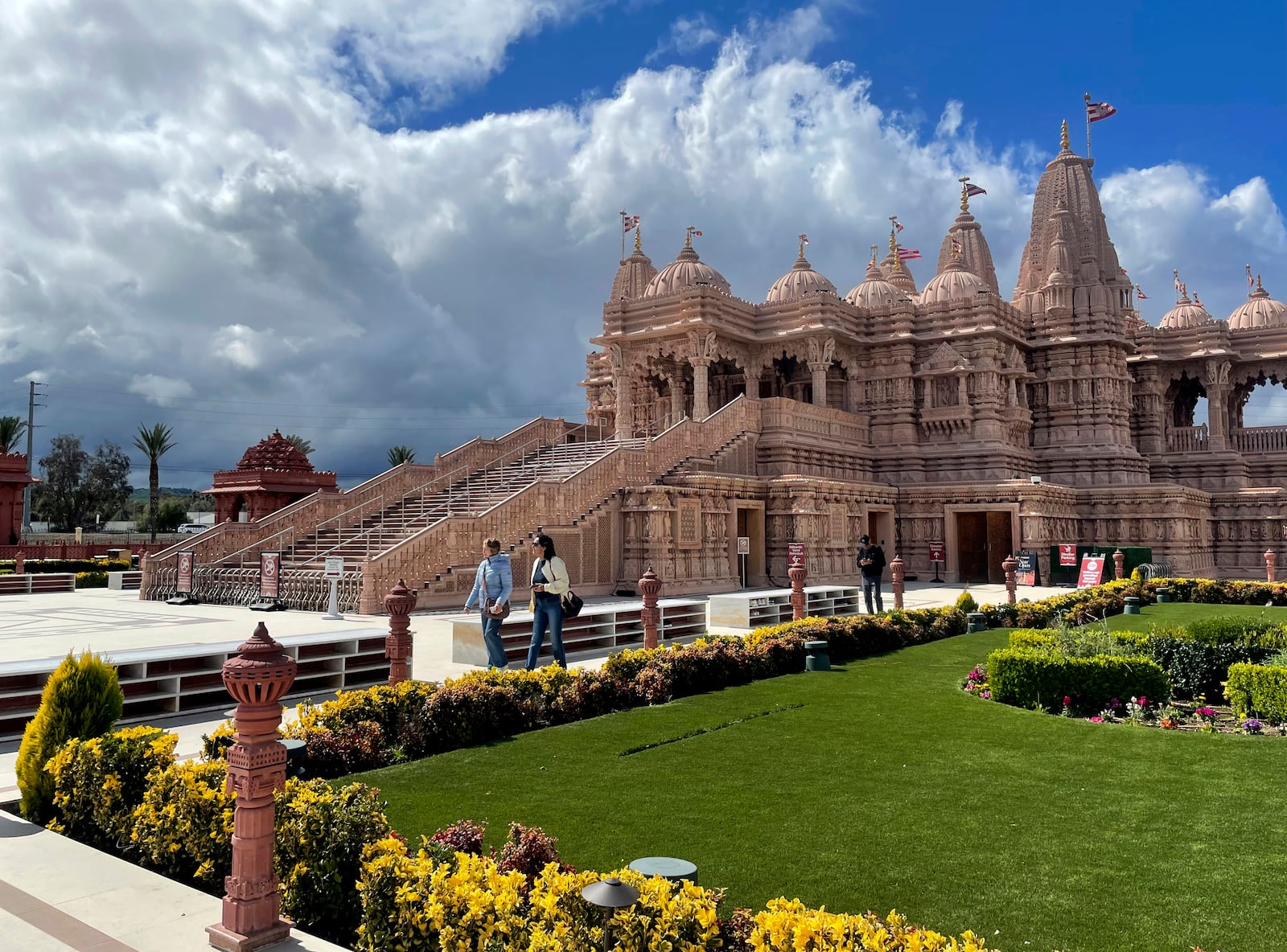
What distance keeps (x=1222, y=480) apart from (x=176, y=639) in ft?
125

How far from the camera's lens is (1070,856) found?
17.6ft

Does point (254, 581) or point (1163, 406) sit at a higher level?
point (1163, 406)

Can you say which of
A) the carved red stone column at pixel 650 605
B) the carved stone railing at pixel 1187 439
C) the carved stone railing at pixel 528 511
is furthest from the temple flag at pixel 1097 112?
the carved red stone column at pixel 650 605

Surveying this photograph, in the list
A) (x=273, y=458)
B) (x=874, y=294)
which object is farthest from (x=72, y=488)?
(x=874, y=294)

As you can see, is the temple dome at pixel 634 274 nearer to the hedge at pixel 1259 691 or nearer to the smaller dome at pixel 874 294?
the smaller dome at pixel 874 294

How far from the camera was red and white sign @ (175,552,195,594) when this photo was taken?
75.2ft

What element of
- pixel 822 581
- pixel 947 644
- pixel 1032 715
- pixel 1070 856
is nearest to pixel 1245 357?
pixel 822 581

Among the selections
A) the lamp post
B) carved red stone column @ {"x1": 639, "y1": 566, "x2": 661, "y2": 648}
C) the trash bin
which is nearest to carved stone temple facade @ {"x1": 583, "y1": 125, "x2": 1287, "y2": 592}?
carved red stone column @ {"x1": 639, "y1": 566, "x2": 661, "y2": 648}

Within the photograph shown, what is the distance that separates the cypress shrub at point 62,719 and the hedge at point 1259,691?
33.1 ft

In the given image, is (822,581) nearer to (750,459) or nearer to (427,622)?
(750,459)

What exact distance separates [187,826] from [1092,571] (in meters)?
26.4

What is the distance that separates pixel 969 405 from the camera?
33.8 m

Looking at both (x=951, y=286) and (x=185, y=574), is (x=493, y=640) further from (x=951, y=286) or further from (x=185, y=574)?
(x=951, y=286)

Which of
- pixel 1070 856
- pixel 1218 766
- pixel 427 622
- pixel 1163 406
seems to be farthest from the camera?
pixel 1163 406
